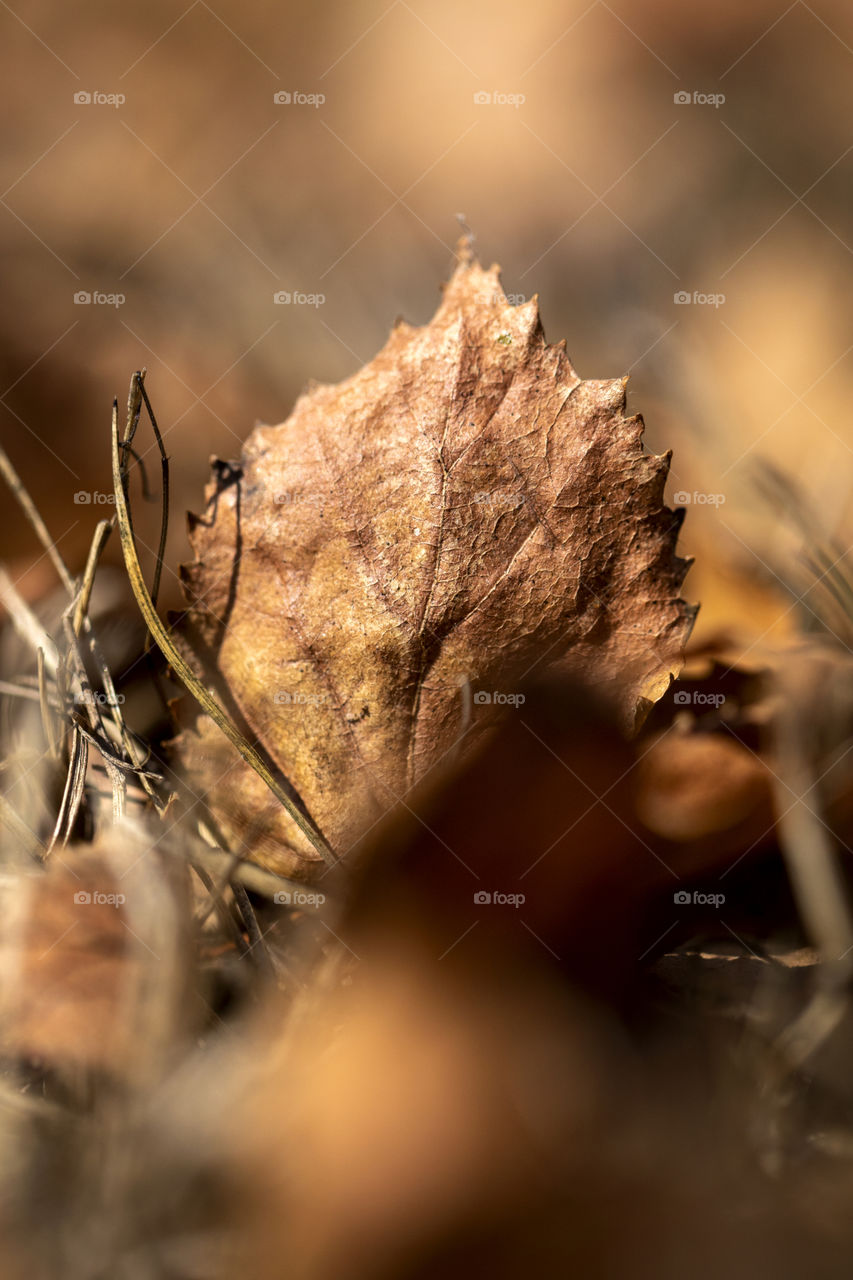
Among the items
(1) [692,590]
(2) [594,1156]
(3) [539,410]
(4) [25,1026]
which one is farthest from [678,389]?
(4) [25,1026]

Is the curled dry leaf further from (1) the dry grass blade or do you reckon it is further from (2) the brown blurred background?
(2) the brown blurred background

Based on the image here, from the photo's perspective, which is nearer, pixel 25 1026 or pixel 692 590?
pixel 25 1026

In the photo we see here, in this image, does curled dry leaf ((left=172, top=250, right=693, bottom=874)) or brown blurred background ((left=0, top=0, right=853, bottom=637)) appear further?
brown blurred background ((left=0, top=0, right=853, bottom=637))

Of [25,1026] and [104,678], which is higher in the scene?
[104,678]

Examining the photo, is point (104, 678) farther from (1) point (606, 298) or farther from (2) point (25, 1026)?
(1) point (606, 298)

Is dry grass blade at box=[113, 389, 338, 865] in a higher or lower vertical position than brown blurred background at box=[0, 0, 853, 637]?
lower

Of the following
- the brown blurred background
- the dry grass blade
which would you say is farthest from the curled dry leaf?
the brown blurred background

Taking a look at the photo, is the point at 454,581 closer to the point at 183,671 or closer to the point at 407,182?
the point at 183,671
